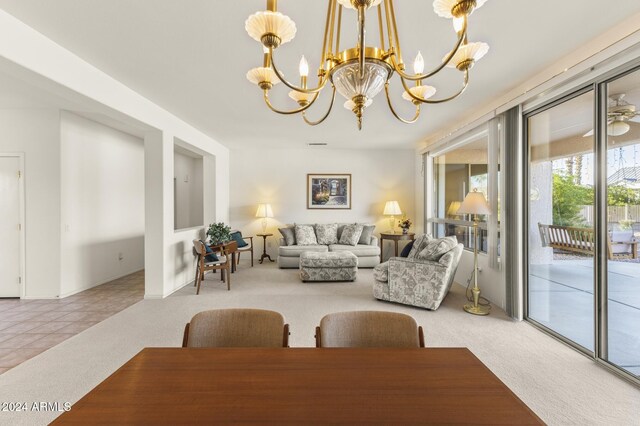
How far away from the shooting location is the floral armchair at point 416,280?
11.3 feet

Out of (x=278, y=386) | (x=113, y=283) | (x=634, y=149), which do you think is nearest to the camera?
(x=278, y=386)

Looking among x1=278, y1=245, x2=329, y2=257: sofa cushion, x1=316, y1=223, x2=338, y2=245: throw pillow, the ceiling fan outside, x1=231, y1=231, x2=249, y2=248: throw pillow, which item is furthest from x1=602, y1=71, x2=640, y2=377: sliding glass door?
x1=231, y1=231, x2=249, y2=248: throw pillow

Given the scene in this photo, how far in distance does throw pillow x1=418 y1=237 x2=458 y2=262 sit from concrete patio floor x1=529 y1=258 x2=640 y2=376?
0.89 meters

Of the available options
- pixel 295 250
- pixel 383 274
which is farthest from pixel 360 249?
pixel 383 274

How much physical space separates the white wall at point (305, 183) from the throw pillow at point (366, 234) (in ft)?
1.52

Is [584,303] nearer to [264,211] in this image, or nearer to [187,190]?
[264,211]

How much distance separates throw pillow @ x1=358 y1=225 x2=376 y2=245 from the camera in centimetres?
609

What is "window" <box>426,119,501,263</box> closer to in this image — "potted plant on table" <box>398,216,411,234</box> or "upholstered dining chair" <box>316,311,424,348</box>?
"potted plant on table" <box>398,216,411,234</box>

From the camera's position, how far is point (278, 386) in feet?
3.13

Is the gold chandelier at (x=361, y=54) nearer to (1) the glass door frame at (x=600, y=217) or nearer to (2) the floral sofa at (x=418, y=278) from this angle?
(1) the glass door frame at (x=600, y=217)

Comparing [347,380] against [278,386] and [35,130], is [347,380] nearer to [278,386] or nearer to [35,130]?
[278,386]

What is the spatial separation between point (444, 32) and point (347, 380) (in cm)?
246

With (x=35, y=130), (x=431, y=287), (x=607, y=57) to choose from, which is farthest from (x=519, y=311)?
(x=35, y=130)

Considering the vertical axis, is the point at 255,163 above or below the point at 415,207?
above
